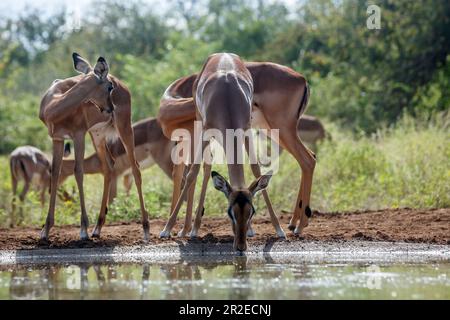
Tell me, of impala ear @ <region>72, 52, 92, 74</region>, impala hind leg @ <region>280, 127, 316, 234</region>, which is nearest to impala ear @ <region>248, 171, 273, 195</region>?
impala hind leg @ <region>280, 127, 316, 234</region>

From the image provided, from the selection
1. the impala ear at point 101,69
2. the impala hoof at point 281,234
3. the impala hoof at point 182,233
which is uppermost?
the impala ear at point 101,69

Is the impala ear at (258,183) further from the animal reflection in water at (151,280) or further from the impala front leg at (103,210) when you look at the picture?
the impala front leg at (103,210)

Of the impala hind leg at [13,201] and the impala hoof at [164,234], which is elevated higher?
the impala hoof at [164,234]

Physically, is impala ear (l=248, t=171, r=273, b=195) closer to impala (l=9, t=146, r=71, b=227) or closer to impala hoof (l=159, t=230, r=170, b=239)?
impala hoof (l=159, t=230, r=170, b=239)

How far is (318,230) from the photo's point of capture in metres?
11.0

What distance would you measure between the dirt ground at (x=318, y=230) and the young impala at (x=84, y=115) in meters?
0.26

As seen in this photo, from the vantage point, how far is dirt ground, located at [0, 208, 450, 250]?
33.4 ft

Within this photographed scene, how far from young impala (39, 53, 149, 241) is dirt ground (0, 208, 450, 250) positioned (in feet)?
0.86

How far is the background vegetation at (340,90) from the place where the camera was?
47.5ft

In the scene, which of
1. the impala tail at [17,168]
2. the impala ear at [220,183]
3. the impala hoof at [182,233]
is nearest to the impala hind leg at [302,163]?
the impala hoof at [182,233]

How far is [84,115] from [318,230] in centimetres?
305

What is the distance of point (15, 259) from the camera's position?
940 centimetres

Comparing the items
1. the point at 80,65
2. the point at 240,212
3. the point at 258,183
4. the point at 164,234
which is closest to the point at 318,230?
the point at 164,234
